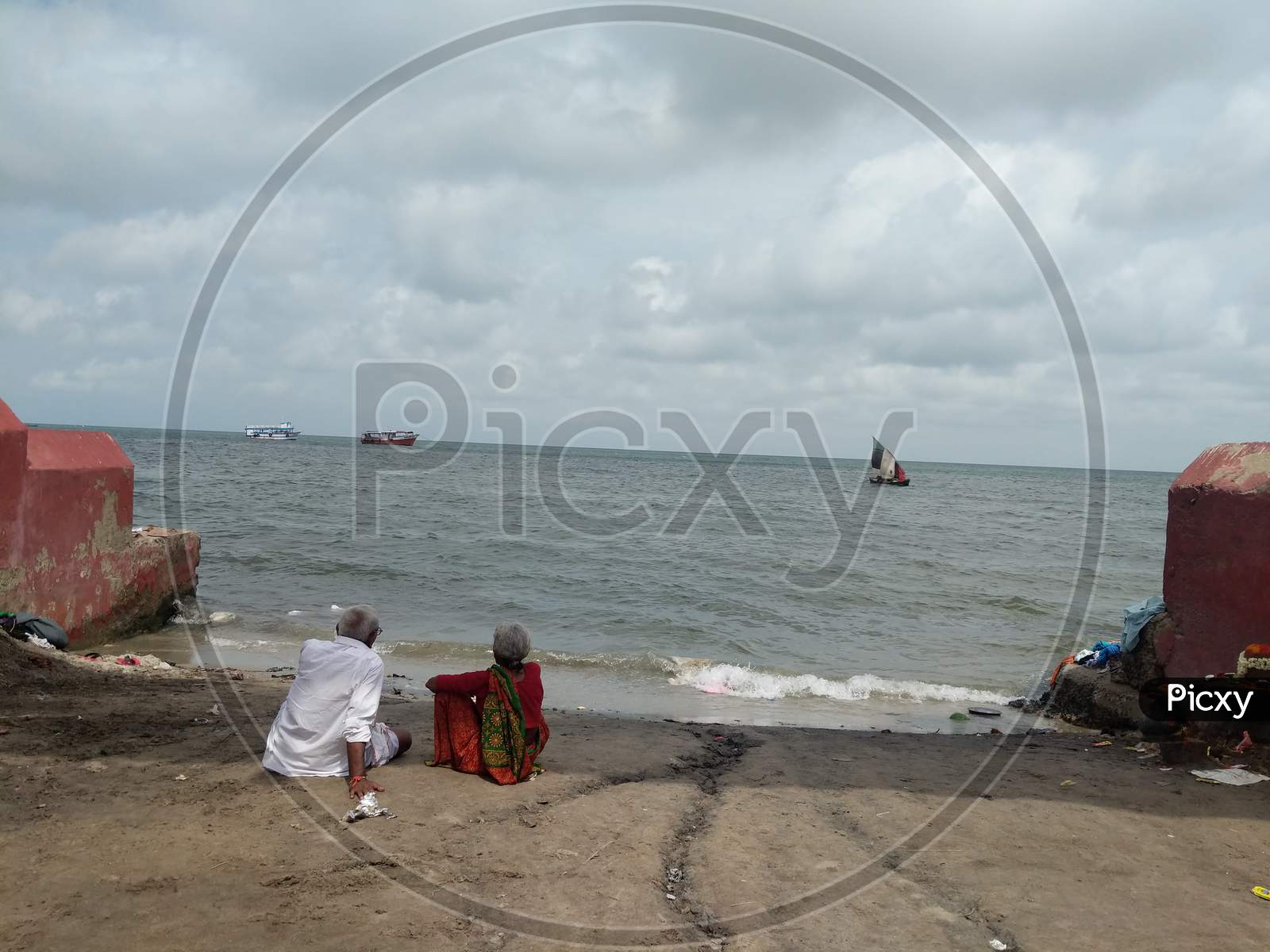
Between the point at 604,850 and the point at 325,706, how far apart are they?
1.60m

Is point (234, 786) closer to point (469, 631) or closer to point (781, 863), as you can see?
point (781, 863)

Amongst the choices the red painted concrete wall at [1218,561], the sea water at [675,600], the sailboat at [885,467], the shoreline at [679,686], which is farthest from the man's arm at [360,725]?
the sailboat at [885,467]

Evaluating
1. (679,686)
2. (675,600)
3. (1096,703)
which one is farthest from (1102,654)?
(675,600)

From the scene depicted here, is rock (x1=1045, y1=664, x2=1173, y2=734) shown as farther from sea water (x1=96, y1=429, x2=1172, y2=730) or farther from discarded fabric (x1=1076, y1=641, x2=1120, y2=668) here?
sea water (x1=96, y1=429, x2=1172, y2=730)

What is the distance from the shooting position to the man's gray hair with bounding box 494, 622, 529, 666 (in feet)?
14.9

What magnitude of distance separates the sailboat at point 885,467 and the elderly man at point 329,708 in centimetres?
5517

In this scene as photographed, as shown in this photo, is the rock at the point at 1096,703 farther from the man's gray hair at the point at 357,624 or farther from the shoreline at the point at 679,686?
the man's gray hair at the point at 357,624

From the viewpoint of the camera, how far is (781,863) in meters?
3.82

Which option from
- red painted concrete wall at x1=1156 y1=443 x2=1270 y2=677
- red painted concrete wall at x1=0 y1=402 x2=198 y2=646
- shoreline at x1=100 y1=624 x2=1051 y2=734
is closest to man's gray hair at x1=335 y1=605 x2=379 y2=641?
shoreline at x1=100 y1=624 x2=1051 y2=734

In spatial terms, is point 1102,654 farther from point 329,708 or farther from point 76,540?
point 76,540

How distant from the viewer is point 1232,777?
5082 millimetres

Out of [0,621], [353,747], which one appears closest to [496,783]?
[353,747]

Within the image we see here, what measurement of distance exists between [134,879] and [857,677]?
794 centimetres

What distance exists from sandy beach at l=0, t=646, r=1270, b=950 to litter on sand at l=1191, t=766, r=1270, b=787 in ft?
0.28
